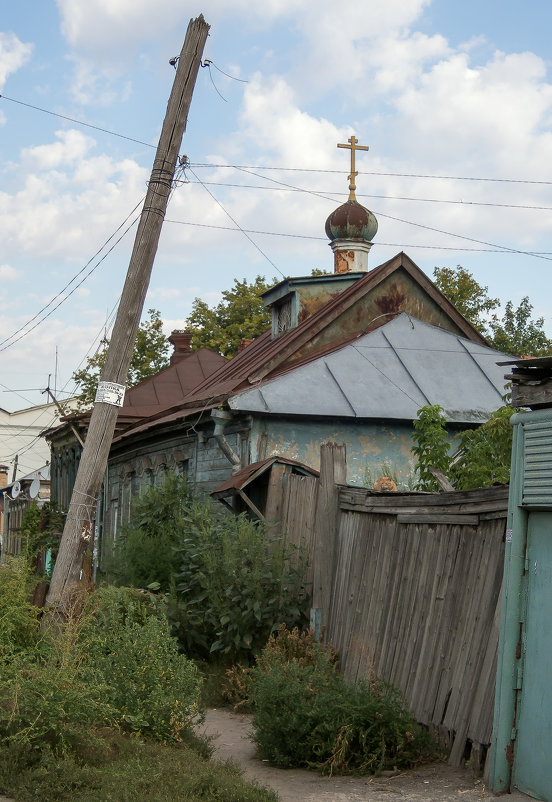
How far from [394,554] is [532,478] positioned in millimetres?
2233

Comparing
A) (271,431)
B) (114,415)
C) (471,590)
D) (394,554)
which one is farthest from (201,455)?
(471,590)

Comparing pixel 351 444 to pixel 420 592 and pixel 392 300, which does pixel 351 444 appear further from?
pixel 420 592

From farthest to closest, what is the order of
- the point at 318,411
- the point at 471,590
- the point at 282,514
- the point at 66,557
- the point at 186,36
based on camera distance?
1. the point at 318,411
2. the point at 282,514
3. the point at 186,36
4. the point at 66,557
5. the point at 471,590

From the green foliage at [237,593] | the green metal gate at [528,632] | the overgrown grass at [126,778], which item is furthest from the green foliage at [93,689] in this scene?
the green metal gate at [528,632]

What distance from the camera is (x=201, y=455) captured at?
694 inches

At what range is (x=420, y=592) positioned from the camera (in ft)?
25.8

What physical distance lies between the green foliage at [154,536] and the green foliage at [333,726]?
12.5ft

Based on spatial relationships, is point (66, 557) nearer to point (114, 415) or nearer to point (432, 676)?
point (114, 415)

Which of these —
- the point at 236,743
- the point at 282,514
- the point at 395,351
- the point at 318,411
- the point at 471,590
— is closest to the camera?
the point at 471,590

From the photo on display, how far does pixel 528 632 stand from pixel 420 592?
1.60 meters

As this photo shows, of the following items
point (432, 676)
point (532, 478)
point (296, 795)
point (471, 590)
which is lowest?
point (296, 795)

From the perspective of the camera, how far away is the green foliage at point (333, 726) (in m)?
7.09

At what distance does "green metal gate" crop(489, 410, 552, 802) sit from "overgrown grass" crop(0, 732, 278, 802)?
1.52 m

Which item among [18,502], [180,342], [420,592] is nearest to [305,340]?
[420,592]
